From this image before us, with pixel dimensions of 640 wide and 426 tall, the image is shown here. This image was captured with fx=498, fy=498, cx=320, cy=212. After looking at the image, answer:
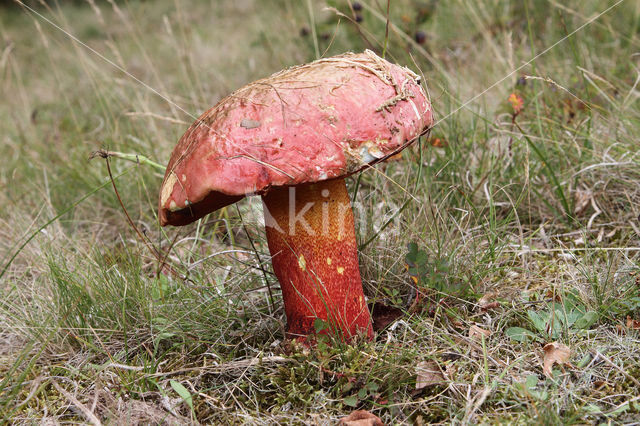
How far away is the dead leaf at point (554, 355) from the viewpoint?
4.87ft

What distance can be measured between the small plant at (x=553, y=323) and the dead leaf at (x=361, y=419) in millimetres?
549

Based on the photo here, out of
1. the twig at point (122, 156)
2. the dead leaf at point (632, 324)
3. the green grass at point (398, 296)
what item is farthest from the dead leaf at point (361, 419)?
the twig at point (122, 156)

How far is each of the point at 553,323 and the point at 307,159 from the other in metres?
0.96

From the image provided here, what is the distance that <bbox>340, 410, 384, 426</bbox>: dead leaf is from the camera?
140 centimetres

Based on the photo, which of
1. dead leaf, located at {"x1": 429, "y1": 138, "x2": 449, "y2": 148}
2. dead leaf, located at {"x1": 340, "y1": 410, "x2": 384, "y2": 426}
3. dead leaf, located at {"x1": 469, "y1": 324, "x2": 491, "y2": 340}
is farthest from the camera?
dead leaf, located at {"x1": 429, "y1": 138, "x2": 449, "y2": 148}

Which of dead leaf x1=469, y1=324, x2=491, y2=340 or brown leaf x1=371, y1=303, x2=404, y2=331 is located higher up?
brown leaf x1=371, y1=303, x2=404, y2=331

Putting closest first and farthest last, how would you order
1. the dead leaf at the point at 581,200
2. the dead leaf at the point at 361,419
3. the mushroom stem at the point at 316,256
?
1. the dead leaf at the point at 361,419
2. the mushroom stem at the point at 316,256
3. the dead leaf at the point at 581,200

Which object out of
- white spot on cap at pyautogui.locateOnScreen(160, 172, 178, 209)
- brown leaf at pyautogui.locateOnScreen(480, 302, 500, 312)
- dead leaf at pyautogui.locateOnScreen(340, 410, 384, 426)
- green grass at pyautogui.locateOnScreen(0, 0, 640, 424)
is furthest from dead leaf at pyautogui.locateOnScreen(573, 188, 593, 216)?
white spot on cap at pyautogui.locateOnScreen(160, 172, 178, 209)

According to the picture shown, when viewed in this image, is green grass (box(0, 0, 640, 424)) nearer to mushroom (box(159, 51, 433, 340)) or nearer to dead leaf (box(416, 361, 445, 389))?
dead leaf (box(416, 361, 445, 389))

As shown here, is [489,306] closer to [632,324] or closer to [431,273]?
[431,273]

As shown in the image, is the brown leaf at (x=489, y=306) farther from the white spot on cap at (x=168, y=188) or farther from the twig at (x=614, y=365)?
the white spot on cap at (x=168, y=188)

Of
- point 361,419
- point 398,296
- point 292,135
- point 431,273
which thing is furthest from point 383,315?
point 292,135

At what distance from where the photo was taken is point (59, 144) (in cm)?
396

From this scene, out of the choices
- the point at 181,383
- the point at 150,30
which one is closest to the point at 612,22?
the point at 181,383
